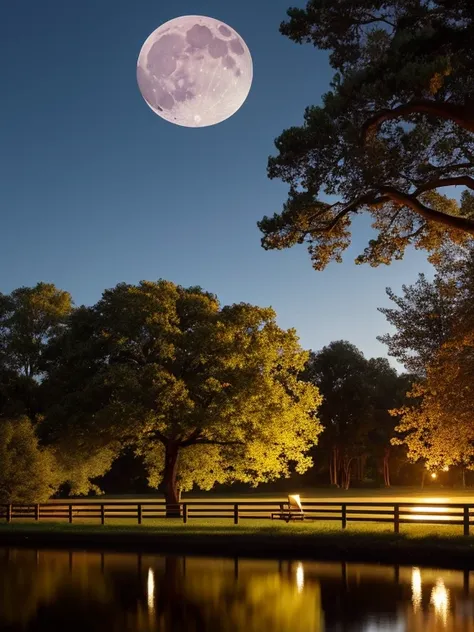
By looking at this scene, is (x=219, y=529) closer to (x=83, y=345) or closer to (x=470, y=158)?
(x=83, y=345)

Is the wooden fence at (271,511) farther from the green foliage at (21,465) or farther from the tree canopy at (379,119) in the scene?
the tree canopy at (379,119)

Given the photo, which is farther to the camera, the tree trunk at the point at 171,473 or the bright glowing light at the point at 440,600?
the tree trunk at the point at 171,473

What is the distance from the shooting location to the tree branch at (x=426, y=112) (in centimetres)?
1784

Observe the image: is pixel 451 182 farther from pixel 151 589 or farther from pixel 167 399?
pixel 167 399

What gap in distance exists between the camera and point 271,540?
25.1 metres

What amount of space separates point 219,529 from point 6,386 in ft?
62.1

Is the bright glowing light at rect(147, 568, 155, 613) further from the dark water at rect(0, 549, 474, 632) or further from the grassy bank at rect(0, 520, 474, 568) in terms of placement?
the grassy bank at rect(0, 520, 474, 568)

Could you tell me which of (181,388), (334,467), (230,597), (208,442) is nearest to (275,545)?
(230,597)

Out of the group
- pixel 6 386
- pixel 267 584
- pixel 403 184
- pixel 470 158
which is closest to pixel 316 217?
pixel 403 184

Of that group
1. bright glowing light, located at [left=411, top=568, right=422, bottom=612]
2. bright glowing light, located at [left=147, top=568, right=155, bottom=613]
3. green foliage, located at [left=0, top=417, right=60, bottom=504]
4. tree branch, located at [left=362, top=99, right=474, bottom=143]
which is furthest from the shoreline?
tree branch, located at [left=362, top=99, right=474, bottom=143]

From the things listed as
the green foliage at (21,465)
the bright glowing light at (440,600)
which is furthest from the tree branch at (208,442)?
the bright glowing light at (440,600)

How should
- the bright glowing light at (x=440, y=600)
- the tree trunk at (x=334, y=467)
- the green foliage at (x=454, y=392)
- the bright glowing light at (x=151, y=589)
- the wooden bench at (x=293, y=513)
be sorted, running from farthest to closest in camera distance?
the tree trunk at (x=334, y=467)
the wooden bench at (x=293, y=513)
the green foliage at (x=454, y=392)
the bright glowing light at (x=151, y=589)
the bright glowing light at (x=440, y=600)

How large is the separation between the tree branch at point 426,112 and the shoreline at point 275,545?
11.8 meters

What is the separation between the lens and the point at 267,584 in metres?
17.8
